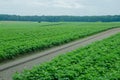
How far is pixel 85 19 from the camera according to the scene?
121188mm

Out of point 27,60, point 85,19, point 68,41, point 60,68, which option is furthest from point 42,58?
point 85,19

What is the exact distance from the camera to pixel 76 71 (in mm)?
9711

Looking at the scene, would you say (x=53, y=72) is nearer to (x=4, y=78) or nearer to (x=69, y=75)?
(x=69, y=75)

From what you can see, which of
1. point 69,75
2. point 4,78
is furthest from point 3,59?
point 69,75

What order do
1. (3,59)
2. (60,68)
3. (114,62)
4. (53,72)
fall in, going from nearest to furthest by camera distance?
1. (53,72)
2. (60,68)
3. (114,62)
4. (3,59)

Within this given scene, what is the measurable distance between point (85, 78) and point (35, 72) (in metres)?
1.87

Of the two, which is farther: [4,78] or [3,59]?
[3,59]

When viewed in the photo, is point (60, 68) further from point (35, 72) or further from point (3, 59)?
point (3, 59)

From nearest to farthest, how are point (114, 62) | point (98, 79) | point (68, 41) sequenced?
point (98, 79) < point (114, 62) < point (68, 41)

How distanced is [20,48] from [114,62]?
8.55m

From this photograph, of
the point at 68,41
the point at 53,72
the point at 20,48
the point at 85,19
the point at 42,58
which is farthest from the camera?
the point at 85,19

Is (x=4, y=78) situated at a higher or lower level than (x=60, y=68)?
lower

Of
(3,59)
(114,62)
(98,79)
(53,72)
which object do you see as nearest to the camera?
(98,79)

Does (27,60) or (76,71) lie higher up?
(76,71)
